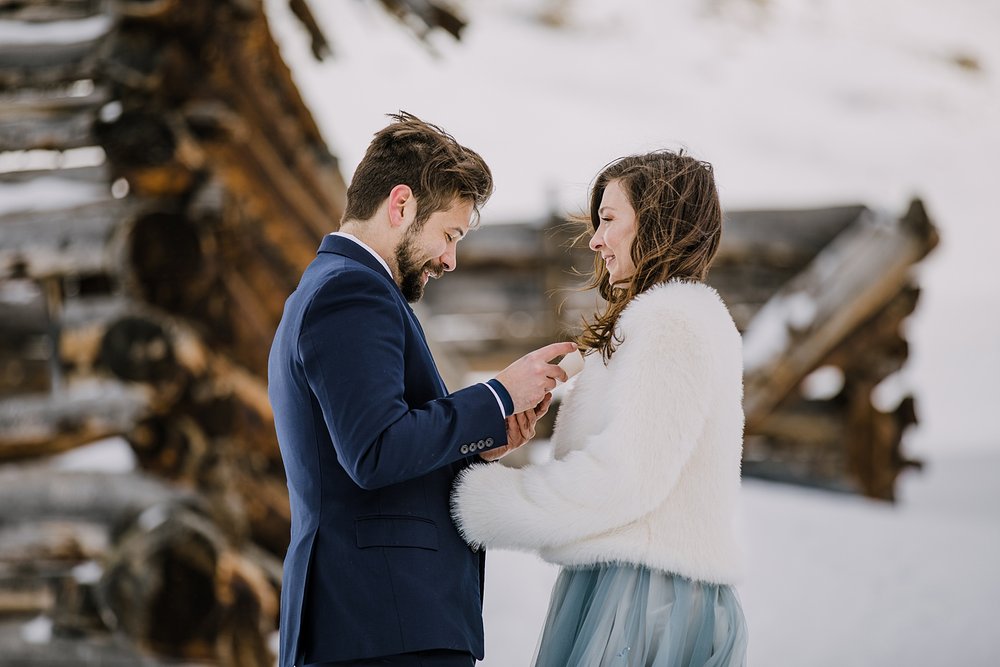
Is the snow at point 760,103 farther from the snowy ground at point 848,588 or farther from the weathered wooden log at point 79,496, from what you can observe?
the weathered wooden log at point 79,496

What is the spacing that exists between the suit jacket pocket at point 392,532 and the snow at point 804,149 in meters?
0.91

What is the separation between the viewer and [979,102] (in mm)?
24781

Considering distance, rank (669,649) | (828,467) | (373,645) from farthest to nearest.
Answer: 1. (828,467)
2. (669,649)
3. (373,645)

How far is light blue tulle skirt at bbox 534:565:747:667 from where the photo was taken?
2260 mm

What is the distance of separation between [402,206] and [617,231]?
0.51 metres

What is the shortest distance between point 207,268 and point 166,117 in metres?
0.70

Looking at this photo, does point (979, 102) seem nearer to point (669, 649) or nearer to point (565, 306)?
point (565, 306)

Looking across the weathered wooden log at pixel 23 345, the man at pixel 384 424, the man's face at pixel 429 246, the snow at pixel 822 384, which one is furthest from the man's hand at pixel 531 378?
the weathered wooden log at pixel 23 345

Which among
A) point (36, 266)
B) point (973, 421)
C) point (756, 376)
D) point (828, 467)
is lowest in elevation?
point (973, 421)

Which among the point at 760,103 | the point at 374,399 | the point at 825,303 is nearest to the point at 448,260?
the point at 374,399

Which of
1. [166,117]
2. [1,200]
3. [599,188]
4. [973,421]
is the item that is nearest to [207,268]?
[166,117]

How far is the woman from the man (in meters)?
0.13

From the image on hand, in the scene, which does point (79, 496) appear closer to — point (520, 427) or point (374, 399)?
point (520, 427)

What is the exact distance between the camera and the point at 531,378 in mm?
2268
